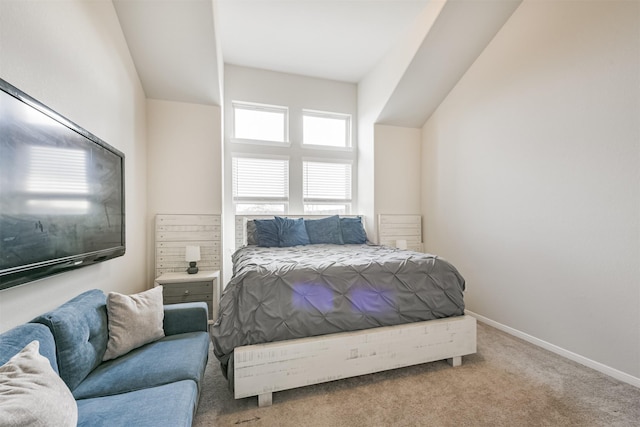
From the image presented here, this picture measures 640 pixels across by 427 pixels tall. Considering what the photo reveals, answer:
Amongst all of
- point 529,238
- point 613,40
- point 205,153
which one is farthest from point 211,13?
point 529,238

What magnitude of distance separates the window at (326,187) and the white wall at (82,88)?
2110 millimetres

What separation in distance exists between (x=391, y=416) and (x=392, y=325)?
549mm

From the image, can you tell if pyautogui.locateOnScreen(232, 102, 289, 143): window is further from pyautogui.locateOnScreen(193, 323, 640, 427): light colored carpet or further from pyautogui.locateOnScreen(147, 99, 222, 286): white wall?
pyautogui.locateOnScreen(193, 323, 640, 427): light colored carpet

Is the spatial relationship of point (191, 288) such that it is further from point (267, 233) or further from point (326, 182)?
point (326, 182)

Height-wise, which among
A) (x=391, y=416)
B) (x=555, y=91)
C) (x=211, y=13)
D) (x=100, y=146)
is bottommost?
(x=391, y=416)

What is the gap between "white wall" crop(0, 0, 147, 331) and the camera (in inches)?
48.4

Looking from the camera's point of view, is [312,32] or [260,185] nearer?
[312,32]

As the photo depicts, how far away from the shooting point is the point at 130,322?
5.16 ft

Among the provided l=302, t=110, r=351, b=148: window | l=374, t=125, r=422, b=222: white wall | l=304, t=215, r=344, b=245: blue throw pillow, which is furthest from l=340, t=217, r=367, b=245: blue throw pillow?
l=302, t=110, r=351, b=148: window

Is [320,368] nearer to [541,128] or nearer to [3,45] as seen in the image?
[3,45]

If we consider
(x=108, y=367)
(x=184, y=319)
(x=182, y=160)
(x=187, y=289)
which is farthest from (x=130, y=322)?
(x=182, y=160)

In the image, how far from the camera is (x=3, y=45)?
1.14 meters

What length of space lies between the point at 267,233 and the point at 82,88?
206cm

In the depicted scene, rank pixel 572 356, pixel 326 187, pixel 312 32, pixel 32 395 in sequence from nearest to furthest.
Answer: pixel 32 395 → pixel 572 356 → pixel 312 32 → pixel 326 187
